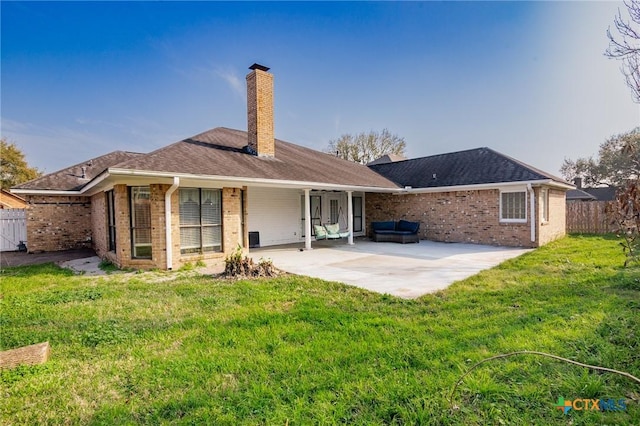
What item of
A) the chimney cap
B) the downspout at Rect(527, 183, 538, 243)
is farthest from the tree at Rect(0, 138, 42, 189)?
the downspout at Rect(527, 183, 538, 243)

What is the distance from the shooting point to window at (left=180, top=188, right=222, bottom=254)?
853cm

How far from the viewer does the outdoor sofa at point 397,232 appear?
1311cm

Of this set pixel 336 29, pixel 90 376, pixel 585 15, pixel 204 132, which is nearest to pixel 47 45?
pixel 204 132

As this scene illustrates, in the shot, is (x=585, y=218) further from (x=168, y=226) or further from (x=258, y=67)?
(x=168, y=226)

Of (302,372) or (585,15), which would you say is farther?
(585,15)

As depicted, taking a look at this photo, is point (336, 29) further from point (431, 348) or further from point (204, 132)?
point (431, 348)

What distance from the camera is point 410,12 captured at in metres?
10.8

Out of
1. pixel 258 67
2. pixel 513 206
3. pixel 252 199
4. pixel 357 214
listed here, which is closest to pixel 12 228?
pixel 252 199

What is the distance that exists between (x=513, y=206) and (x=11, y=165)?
135 ft

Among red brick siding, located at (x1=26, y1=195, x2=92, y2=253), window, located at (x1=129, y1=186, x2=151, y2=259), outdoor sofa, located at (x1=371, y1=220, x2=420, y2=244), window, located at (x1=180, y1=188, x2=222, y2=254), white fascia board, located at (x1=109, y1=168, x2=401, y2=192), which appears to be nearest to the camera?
white fascia board, located at (x1=109, y1=168, x2=401, y2=192)

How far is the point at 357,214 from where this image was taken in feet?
54.4

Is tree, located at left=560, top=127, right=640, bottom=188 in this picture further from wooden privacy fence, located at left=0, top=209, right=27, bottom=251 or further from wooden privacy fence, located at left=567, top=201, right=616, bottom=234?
wooden privacy fence, located at left=0, top=209, right=27, bottom=251

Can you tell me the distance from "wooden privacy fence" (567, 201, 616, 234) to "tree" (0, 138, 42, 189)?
1737 inches

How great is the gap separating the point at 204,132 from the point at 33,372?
425 inches
